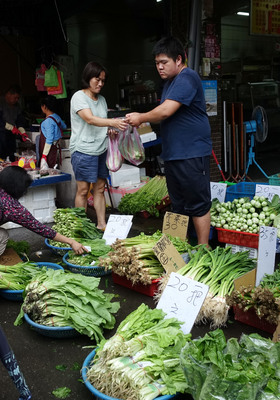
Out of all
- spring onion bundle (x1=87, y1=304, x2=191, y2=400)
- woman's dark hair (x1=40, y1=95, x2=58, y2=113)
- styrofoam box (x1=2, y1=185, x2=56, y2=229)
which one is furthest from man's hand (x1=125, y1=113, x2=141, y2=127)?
woman's dark hair (x1=40, y1=95, x2=58, y2=113)

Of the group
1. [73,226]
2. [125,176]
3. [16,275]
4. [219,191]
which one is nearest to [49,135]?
[125,176]

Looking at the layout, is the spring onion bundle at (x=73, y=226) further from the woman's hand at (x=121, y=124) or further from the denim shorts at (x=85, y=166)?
the woman's hand at (x=121, y=124)

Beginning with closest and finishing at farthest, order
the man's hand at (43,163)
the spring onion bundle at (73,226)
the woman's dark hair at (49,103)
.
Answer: the spring onion bundle at (73,226) → the man's hand at (43,163) → the woman's dark hair at (49,103)

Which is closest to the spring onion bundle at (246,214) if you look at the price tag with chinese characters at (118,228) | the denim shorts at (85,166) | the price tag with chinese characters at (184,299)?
the price tag with chinese characters at (118,228)

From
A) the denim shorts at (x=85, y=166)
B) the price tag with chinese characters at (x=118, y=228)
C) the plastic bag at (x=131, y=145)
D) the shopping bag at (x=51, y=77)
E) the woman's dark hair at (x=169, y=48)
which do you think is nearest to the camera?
the woman's dark hair at (x=169, y=48)

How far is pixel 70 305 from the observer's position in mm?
3549

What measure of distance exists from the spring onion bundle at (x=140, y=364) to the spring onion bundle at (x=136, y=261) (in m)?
1.09

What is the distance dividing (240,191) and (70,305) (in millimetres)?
3690

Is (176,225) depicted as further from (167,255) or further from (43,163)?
(43,163)

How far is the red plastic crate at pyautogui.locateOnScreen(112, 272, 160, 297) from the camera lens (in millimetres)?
4325

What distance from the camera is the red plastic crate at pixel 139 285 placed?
14.2ft

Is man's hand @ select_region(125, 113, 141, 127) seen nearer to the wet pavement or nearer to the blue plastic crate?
the wet pavement

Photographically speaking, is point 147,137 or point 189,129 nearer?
point 189,129

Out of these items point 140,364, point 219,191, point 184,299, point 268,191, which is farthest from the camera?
point 219,191
